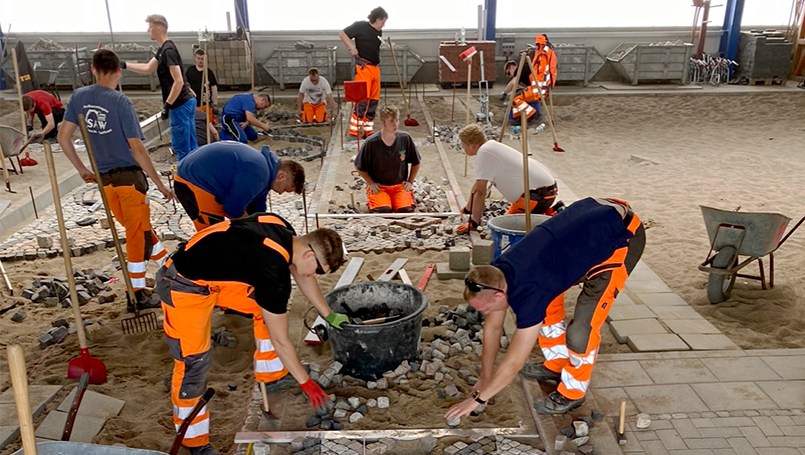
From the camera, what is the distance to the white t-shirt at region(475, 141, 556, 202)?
5.38 meters

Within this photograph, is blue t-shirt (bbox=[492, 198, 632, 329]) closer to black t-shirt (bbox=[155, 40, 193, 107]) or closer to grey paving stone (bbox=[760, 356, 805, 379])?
grey paving stone (bbox=[760, 356, 805, 379])

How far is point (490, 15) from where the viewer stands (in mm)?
17078

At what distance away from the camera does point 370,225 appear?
6.96m

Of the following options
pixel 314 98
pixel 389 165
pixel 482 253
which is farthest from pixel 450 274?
pixel 314 98

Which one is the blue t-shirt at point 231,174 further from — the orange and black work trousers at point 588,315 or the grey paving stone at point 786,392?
the grey paving stone at point 786,392

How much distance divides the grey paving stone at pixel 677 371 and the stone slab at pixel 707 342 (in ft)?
0.71

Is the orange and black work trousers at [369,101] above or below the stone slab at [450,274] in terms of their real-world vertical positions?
above

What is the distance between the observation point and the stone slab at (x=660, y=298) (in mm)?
5004

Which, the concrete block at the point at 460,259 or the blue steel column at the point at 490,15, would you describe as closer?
the concrete block at the point at 460,259

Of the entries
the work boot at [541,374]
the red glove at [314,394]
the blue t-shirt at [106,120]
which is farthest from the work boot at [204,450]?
the blue t-shirt at [106,120]

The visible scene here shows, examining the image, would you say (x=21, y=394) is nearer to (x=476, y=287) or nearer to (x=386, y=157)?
(x=476, y=287)

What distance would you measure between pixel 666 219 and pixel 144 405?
599 cm

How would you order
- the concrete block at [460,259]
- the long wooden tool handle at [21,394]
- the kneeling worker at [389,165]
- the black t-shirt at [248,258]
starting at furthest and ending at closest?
the kneeling worker at [389,165], the concrete block at [460,259], the black t-shirt at [248,258], the long wooden tool handle at [21,394]

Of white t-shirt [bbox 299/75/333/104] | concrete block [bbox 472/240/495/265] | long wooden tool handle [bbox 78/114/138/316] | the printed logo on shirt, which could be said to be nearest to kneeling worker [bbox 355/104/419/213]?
concrete block [bbox 472/240/495/265]
